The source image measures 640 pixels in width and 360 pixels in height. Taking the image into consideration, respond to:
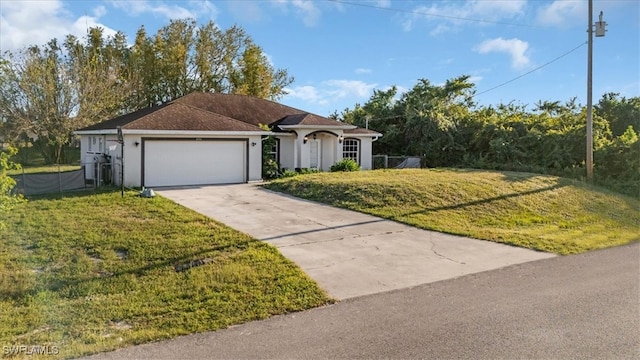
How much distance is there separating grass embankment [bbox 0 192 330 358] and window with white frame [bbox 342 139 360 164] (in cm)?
1438

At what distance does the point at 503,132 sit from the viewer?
24031 millimetres

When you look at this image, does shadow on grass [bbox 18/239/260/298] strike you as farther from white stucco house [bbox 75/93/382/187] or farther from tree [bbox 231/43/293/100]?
tree [bbox 231/43/293/100]

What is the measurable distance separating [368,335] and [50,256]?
5750 millimetres

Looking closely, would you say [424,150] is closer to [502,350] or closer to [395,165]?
[395,165]

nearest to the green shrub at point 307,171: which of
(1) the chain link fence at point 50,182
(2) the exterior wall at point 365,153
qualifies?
(2) the exterior wall at point 365,153

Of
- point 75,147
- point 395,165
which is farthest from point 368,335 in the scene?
point 75,147

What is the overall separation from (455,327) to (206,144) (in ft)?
46.9

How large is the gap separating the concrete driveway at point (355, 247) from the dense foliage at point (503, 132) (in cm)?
1174

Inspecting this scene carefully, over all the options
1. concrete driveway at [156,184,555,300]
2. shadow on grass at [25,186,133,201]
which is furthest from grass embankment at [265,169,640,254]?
shadow on grass at [25,186,133,201]

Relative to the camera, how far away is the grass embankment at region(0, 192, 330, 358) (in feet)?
16.9

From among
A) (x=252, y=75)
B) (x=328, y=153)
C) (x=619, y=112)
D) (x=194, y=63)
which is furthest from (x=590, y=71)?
(x=194, y=63)

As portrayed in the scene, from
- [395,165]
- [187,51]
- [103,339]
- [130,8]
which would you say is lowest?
[103,339]

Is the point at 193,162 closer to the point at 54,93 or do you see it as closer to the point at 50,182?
the point at 50,182

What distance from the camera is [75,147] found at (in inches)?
1548
